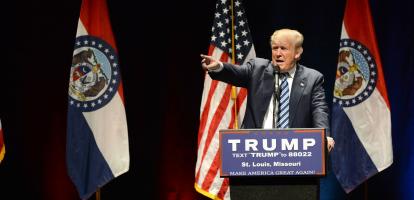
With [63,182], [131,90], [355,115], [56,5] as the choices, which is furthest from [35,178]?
[355,115]

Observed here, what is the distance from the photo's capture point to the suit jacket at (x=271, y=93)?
358 cm

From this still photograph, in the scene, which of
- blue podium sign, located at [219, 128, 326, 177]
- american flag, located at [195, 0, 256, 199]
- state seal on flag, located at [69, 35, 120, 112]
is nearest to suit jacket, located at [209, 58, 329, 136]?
blue podium sign, located at [219, 128, 326, 177]

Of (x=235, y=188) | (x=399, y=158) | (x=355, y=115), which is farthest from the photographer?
(x=399, y=158)

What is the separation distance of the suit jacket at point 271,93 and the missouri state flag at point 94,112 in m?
1.91

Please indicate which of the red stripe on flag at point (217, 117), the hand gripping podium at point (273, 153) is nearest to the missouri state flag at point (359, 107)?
the red stripe on flag at point (217, 117)

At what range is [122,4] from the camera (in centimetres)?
588

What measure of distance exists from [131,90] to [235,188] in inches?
110

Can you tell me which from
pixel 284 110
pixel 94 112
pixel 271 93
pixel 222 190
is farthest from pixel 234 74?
pixel 94 112

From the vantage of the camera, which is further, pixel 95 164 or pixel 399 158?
pixel 399 158

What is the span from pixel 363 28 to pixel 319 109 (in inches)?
76.6

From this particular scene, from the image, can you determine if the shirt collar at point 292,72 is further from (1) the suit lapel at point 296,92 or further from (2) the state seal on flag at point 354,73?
(2) the state seal on flag at point 354,73

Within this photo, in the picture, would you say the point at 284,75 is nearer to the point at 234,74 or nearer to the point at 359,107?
the point at 234,74

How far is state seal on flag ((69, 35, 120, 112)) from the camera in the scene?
526 centimetres

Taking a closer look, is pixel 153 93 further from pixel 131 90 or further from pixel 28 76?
pixel 28 76
